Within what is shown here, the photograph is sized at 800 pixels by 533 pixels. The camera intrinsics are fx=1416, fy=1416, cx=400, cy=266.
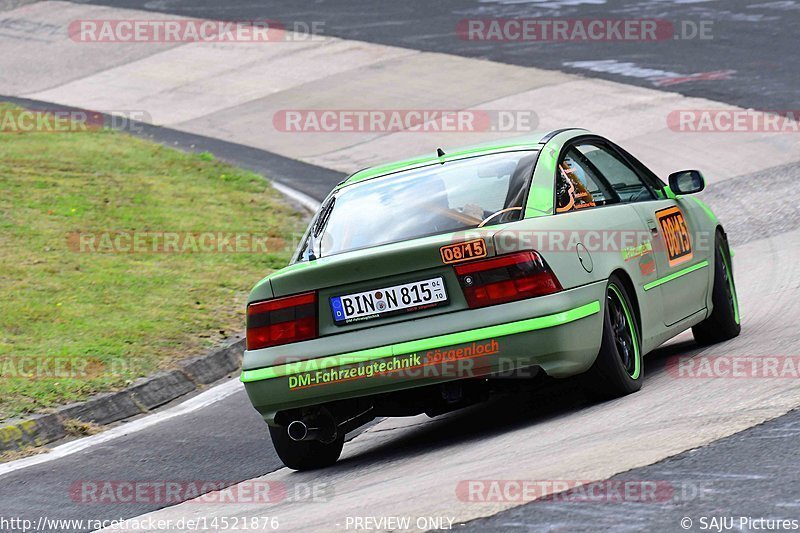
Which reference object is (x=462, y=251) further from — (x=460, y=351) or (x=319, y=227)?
(x=319, y=227)

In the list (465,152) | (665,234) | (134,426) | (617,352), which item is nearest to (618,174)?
(665,234)

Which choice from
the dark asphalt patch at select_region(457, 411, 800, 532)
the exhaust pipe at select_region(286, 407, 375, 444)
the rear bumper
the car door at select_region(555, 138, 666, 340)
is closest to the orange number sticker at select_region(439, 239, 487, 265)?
the rear bumper

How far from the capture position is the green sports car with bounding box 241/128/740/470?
22.2 ft

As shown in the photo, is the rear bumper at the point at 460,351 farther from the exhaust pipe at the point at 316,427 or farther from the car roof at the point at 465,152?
the car roof at the point at 465,152

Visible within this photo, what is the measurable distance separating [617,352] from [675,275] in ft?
3.95

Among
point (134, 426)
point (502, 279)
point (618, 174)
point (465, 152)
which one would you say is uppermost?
point (465, 152)

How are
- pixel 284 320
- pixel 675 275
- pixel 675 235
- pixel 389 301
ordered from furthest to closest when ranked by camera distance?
pixel 675 235, pixel 675 275, pixel 284 320, pixel 389 301

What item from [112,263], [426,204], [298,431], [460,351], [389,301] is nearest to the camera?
[460,351]

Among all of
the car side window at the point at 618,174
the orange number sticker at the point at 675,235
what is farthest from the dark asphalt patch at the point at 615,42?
the car side window at the point at 618,174

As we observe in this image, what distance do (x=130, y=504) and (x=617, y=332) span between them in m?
2.61

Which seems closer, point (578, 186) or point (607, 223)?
point (607, 223)

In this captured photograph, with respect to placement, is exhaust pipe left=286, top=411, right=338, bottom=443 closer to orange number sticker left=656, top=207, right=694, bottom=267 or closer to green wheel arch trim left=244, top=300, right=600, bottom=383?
green wheel arch trim left=244, top=300, right=600, bottom=383

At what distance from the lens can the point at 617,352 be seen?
7176 millimetres

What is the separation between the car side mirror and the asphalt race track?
3.27 feet
